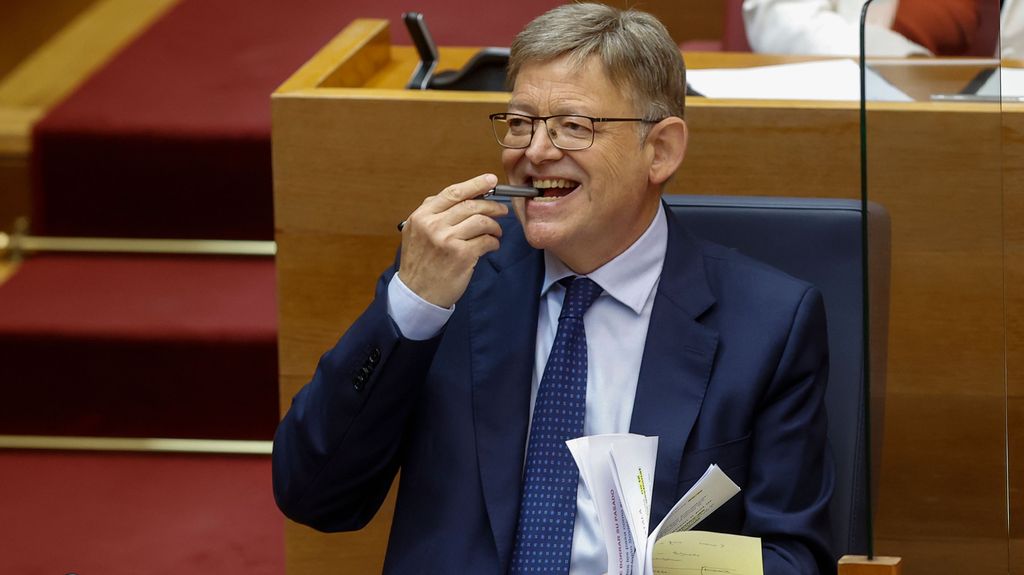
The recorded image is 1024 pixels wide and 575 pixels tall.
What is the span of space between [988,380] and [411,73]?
111 centimetres

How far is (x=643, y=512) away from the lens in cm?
100

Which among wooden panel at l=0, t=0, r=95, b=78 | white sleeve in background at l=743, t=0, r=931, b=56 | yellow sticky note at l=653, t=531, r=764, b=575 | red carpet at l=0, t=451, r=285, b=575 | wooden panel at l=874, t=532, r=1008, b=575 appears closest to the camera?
wooden panel at l=874, t=532, r=1008, b=575

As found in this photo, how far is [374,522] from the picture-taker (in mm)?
1561

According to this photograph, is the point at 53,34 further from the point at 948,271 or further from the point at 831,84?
the point at 948,271

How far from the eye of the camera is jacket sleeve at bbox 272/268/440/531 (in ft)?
3.55

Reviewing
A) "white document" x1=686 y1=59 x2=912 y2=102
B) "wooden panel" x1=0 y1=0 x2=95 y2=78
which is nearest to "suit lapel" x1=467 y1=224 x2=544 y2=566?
"white document" x1=686 y1=59 x2=912 y2=102

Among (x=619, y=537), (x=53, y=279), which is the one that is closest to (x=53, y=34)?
(x=53, y=279)

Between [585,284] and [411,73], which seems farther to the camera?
[411,73]

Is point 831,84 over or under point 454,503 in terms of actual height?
over

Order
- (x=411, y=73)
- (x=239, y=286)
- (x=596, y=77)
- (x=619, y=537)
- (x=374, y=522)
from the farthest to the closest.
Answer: (x=239, y=286)
(x=411, y=73)
(x=374, y=522)
(x=596, y=77)
(x=619, y=537)

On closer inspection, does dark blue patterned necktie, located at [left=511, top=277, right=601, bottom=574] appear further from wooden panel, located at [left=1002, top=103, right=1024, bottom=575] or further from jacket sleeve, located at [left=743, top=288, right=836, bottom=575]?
wooden panel, located at [left=1002, top=103, right=1024, bottom=575]

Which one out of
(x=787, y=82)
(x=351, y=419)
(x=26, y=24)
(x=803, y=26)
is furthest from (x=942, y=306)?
(x=26, y=24)

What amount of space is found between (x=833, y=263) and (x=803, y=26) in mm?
979

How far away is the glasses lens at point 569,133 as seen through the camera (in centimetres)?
112
